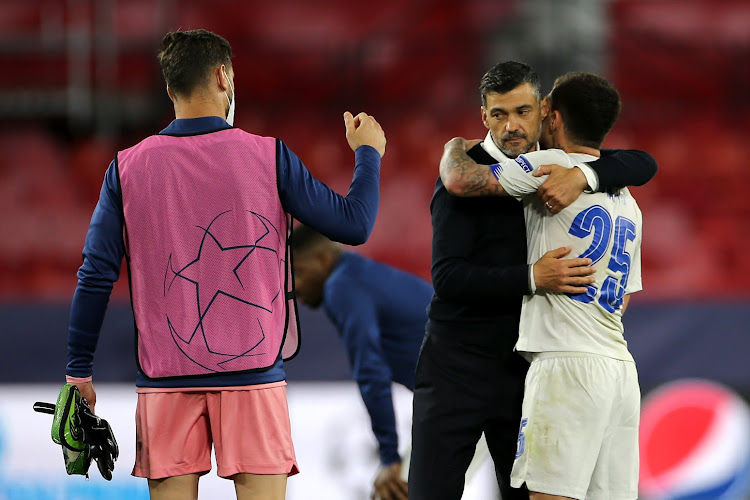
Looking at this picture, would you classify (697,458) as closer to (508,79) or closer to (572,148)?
(572,148)

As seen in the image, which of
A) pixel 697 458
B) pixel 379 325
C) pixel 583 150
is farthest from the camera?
pixel 697 458

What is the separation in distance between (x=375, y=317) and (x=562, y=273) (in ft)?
4.07

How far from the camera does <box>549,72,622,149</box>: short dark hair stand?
9.79 feet

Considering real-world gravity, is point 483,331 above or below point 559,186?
below

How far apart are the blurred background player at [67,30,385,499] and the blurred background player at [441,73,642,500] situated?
577 millimetres

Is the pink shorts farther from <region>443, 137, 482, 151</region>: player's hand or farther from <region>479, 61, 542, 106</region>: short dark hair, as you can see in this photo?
<region>479, 61, 542, 106</region>: short dark hair

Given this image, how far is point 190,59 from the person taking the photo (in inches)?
107

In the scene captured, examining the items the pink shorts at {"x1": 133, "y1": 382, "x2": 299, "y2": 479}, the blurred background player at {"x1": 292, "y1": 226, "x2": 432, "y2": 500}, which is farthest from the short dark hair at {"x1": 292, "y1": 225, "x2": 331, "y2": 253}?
the pink shorts at {"x1": 133, "y1": 382, "x2": 299, "y2": 479}

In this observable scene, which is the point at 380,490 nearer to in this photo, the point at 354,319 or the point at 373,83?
the point at 354,319

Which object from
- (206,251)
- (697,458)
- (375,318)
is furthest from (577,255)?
(697,458)

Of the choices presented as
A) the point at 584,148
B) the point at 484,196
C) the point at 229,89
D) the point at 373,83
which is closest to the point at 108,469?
the point at 229,89

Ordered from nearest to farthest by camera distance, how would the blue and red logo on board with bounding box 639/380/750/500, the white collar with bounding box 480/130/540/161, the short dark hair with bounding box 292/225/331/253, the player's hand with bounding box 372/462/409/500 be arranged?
the white collar with bounding box 480/130/540/161
the player's hand with bounding box 372/462/409/500
the short dark hair with bounding box 292/225/331/253
the blue and red logo on board with bounding box 639/380/750/500

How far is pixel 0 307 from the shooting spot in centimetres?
587

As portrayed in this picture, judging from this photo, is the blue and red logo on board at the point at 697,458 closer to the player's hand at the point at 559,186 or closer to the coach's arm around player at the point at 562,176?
the coach's arm around player at the point at 562,176
